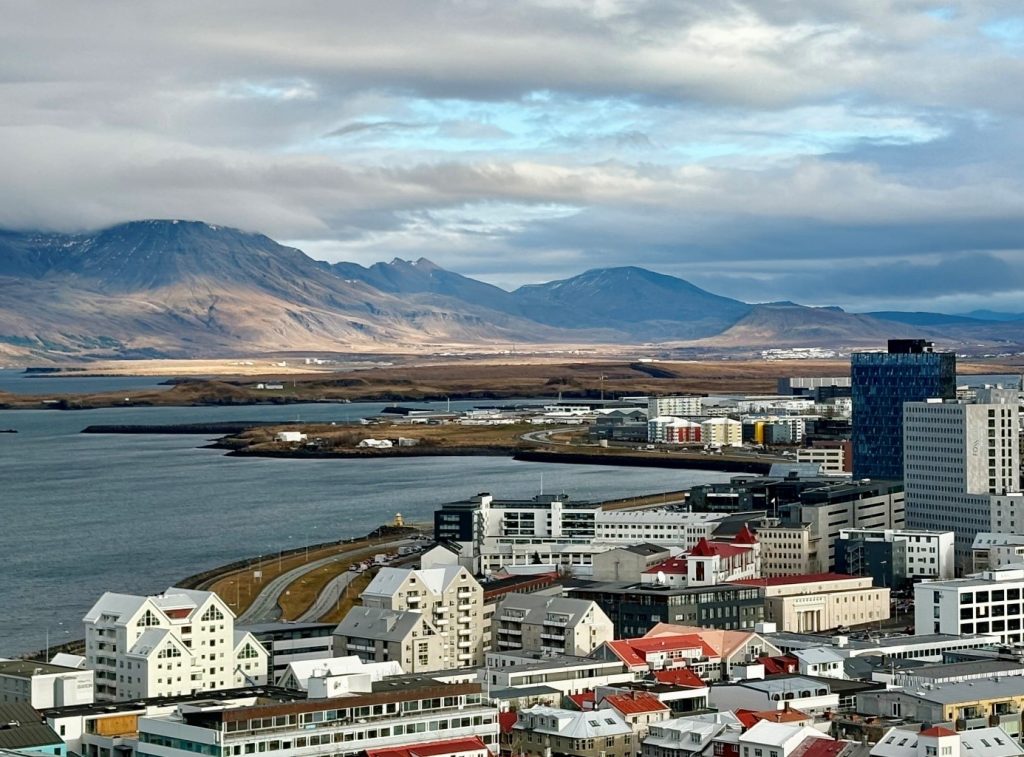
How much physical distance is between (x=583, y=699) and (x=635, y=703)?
152 cm

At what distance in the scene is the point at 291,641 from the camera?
39094 mm

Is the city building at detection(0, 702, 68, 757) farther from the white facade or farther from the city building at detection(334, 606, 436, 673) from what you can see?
the white facade

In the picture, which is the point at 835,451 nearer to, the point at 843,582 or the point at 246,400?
the point at 843,582

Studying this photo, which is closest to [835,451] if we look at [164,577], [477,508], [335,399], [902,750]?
[477,508]

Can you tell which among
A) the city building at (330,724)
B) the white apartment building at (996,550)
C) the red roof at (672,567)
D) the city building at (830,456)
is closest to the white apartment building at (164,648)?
the city building at (330,724)

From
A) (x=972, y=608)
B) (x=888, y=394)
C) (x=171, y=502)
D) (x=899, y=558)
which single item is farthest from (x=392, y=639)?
(x=171, y=502)

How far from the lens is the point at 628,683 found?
33688 mm

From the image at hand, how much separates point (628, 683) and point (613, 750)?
4.28 metres

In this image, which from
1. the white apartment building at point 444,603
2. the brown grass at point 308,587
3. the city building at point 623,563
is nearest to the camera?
the white apartment building at point 444,603

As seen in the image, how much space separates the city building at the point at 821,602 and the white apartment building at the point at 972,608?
7.41 feet

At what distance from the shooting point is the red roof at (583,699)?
3128 centimetres

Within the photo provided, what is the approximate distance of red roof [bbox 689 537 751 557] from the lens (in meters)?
48.8

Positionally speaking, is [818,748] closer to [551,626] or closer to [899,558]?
[551,626]

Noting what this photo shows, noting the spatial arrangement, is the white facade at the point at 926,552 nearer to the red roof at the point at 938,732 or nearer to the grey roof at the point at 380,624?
the grey roof at the point at 380,624
